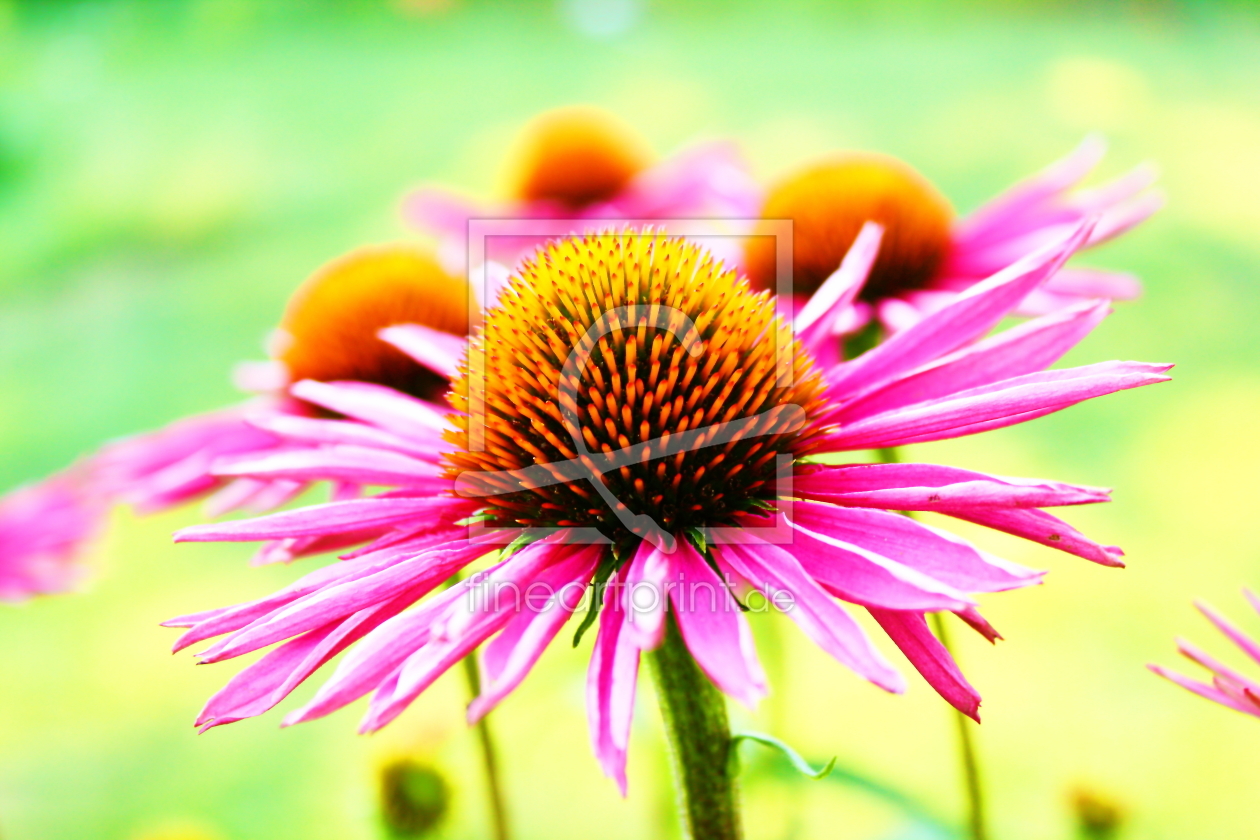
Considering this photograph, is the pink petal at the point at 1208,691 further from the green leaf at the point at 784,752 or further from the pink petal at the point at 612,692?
the pink petal at the point at 612,692

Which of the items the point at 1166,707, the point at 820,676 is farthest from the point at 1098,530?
the point at 820,676

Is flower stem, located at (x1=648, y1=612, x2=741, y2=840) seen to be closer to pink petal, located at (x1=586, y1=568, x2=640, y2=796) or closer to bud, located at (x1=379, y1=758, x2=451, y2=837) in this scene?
pink petal, located at (x1=586, y1=568, x2=640, y2=796)

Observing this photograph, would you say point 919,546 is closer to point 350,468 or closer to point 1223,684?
point 1223,684

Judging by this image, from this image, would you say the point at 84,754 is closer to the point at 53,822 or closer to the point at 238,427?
the point at 53,822

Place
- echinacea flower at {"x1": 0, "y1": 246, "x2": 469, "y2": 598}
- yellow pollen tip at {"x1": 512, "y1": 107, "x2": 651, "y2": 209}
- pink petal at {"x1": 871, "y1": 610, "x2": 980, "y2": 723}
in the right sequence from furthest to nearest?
yellow pollen tip at {"x1": 512, "y1": 107, "x2": 651, "y2": 209}
echinacea flower at {"x1": 0, "y1": 246, "x2": 469, "y2": 598}
pink petal at {"x1": 871, "y1": 610, "x2": 980, "y2": 723}

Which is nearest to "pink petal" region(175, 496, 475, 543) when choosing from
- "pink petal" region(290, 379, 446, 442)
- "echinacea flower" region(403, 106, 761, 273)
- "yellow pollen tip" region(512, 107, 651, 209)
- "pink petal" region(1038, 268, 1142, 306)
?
"pink petal" region(290, 379, 446, 442)
